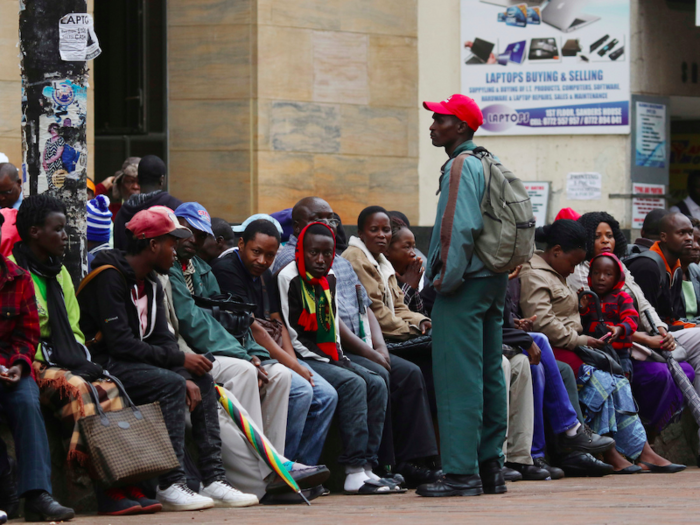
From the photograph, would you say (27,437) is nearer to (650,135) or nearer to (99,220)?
(99,220)

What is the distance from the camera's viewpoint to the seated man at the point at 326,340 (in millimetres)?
7000

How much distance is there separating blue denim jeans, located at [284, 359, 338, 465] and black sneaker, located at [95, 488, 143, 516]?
1271mm

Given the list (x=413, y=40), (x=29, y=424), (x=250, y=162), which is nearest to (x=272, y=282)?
(x=29, y=424)

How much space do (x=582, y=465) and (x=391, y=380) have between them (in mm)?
1625

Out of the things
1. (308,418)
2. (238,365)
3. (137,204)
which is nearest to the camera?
(238,365)

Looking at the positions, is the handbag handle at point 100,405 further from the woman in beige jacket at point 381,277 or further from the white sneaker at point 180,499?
the woman in beige jacket at point 381,277

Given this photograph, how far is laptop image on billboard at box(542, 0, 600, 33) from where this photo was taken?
12.9 meters

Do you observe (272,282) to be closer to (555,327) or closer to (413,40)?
(555,327)

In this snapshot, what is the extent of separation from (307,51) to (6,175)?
17.7 feet

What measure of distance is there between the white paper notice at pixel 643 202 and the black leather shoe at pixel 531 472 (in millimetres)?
5795

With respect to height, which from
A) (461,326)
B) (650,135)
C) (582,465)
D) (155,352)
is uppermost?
(650,135)

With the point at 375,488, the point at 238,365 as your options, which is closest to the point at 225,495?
the point at 238,365

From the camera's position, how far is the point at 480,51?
13.2m

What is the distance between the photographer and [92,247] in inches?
328
